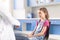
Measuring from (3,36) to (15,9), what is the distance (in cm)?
211

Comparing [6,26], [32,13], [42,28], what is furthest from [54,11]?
[6,26]

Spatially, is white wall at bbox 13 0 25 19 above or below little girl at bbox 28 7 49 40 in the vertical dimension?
above

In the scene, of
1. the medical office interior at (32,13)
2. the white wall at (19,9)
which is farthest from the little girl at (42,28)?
the white wall at (19,9)

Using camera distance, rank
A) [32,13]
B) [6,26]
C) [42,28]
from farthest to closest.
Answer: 1. [32,13]
2. [42,28]
3. [6,26]

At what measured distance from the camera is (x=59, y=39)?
6.09 ft

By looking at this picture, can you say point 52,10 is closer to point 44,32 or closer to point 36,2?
point 36,2

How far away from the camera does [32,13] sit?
2842 millimetres

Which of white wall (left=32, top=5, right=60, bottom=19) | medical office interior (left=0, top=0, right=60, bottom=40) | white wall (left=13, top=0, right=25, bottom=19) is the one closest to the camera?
medical office interior (left=0, top=0, right=60, bottom=40)

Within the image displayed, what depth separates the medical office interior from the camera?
7.21 feet

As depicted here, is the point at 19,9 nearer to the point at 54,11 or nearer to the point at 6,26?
the point at 54,11

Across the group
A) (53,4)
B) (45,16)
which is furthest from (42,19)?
(53,4)

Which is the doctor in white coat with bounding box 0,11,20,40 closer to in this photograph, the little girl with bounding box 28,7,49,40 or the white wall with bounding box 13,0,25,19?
the little girl with bounding box 28,7,49,40

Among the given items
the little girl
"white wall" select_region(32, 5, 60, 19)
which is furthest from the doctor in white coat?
"white wall" select_region(32, 5, 60, 19)

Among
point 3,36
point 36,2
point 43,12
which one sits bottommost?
point 3,36
